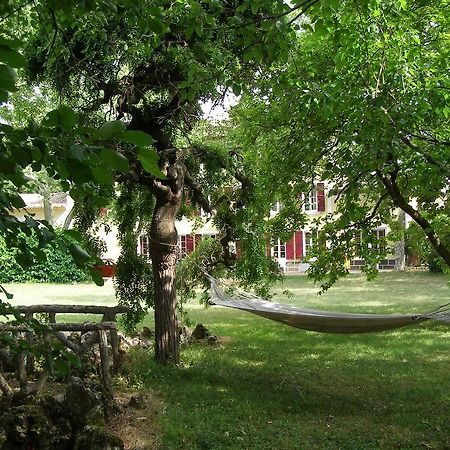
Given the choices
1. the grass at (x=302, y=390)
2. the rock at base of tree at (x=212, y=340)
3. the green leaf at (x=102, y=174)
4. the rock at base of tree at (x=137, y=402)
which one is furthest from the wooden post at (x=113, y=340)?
the green leaf at (x=102, y=174)

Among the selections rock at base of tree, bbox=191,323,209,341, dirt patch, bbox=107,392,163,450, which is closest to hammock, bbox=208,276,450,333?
dirt patch, bbox=107,392,163,450

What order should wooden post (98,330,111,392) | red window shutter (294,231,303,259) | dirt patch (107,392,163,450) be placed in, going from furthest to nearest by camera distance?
1. red window shutter (294,231,303,259)
2. wooden post (98,330,111,392)
3. dirt patch (107,392,163,450)

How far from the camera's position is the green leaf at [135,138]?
64cm

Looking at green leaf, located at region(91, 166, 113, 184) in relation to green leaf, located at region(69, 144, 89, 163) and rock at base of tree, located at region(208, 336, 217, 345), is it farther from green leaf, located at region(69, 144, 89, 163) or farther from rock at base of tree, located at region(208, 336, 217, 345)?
rock at base of tree, located at region(208, 336, 217, 345)

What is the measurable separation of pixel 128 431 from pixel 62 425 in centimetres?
53

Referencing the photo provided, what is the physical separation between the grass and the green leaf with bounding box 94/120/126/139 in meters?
3.16

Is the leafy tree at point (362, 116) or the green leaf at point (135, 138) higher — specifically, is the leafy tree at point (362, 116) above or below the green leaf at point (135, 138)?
above

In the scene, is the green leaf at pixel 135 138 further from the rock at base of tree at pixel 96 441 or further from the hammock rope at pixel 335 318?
the hammock rope at pixel 335 318

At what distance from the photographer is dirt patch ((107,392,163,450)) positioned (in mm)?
3496

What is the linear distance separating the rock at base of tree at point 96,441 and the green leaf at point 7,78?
2896 millimetres

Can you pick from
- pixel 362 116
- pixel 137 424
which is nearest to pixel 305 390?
pixel 137 424

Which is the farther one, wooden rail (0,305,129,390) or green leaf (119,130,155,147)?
wooden rail (0,305,129,390)

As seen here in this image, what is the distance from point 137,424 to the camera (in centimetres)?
377

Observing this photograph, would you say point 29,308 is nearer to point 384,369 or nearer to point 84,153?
point 384,369
